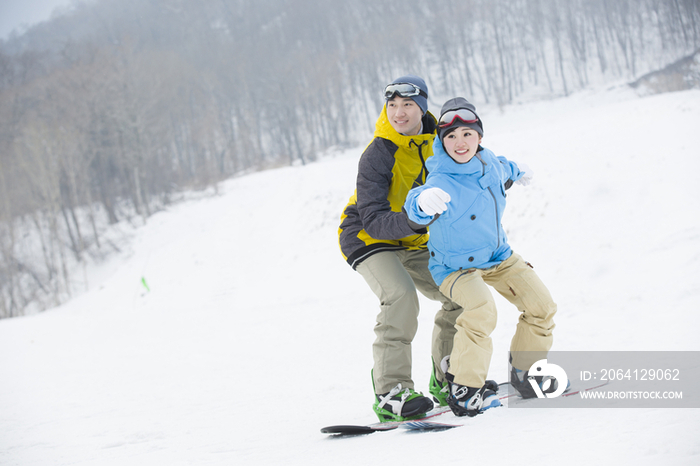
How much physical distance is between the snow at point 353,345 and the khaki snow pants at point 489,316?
0.97ft

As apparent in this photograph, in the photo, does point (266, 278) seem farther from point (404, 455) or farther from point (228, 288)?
point (404, 455)

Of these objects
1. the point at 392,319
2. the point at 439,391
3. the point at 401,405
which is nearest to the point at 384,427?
the point at 401,405

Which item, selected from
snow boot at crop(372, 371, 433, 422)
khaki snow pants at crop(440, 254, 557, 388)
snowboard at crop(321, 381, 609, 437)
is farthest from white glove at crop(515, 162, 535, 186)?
snow boot at crop(372, 371, 433, 422)

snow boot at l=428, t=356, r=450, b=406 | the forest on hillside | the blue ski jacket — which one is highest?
the forest on hillside

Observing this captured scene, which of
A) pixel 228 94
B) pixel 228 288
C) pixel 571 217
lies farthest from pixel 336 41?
pixel 571 217

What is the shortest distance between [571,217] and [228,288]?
9.73 metres

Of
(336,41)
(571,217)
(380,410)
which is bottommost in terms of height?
(380,410)

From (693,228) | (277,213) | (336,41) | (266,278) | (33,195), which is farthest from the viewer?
(336,41)

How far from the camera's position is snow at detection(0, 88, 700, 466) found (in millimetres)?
2225

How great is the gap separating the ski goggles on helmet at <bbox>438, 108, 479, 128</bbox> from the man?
1.06ft

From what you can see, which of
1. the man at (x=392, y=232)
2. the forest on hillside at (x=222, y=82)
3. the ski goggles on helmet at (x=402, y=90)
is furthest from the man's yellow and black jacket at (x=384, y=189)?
the forest on hillside at (x=222, y=82)

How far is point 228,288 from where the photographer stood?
14.1m

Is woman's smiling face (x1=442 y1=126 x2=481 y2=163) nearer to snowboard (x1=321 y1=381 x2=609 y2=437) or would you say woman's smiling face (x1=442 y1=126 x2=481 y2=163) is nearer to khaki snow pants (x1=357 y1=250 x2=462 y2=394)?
khaki snow pants (x1=357 y1=250 x2=462 y2=394)

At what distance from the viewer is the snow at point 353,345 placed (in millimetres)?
2225
